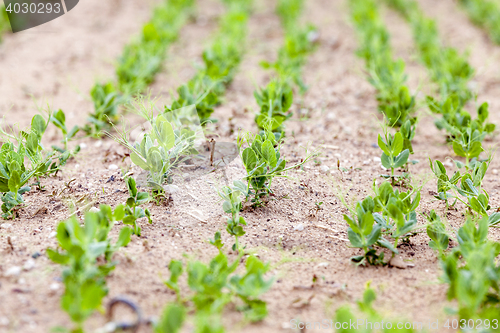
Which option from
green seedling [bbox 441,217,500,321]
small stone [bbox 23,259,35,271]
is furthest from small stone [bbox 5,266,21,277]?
green seedling [bbox 441,217,500,321]

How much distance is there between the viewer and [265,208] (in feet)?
7.38

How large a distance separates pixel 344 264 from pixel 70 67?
3572 millimetres

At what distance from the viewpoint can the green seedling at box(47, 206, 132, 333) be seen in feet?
4.48

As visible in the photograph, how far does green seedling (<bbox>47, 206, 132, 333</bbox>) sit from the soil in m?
0.11

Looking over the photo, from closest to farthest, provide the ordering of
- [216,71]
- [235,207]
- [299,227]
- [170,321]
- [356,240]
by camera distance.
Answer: [170,321] → [356,240] → [235,207] → [299,227] → [216,71]

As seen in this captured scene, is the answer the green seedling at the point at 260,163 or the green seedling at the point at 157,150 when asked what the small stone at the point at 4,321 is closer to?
the green seedling at the point at 157,150

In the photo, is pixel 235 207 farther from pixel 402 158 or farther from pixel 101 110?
pixel 101 110

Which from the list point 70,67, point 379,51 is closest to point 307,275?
point 379,51

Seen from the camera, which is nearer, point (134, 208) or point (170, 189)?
point (134, 208)

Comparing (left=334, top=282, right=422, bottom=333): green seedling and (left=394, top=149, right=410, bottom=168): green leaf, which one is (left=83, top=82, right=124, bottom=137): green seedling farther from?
(left=334, top=282, right=422, bottom=333): green seedling

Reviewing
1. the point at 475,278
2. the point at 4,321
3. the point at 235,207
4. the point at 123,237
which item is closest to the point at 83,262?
the point at 123,237

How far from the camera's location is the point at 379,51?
425 cm

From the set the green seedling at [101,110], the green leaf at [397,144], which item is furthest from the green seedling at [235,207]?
the green seedling at [101,110]

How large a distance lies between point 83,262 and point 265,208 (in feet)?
3.17
